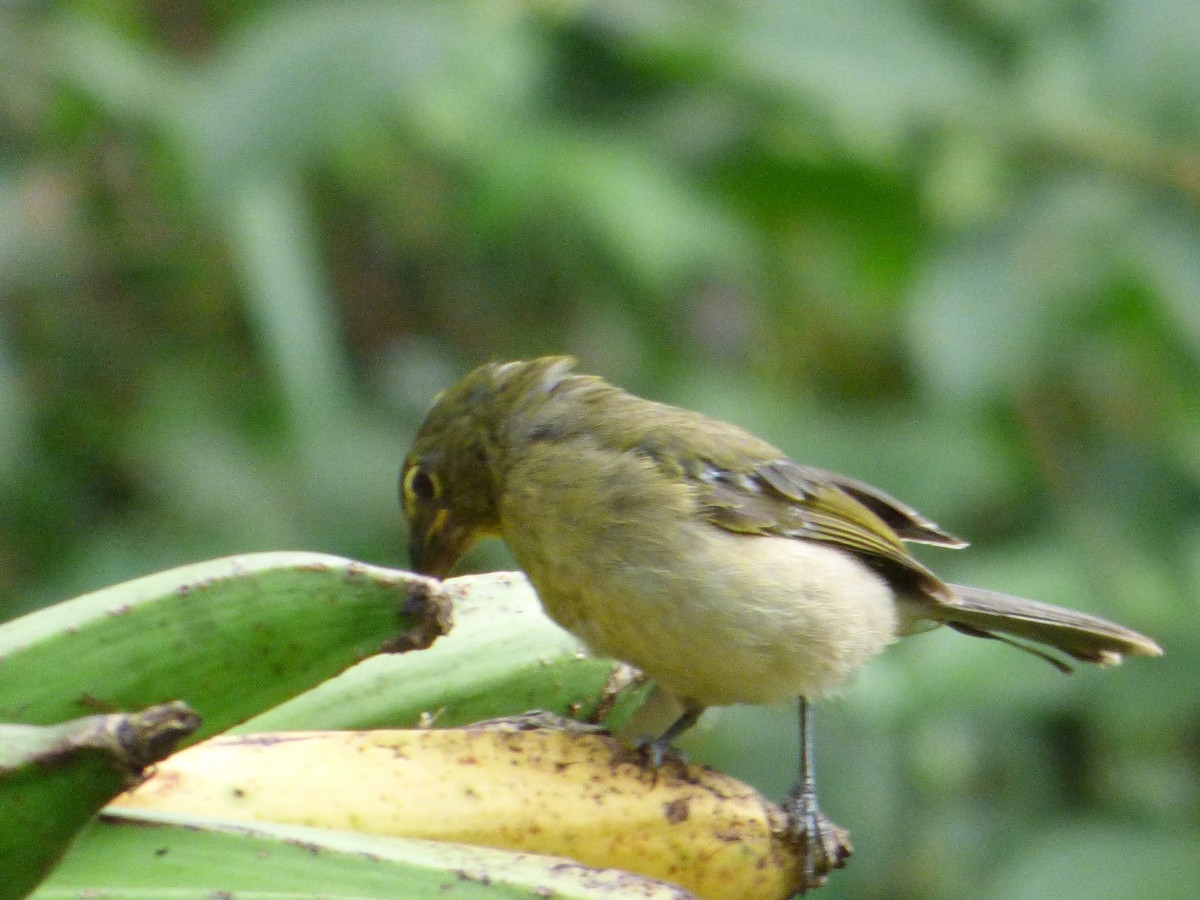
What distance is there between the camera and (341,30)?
3691 mm

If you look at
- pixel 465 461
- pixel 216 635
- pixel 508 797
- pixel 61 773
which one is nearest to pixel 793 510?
pixel 465 461

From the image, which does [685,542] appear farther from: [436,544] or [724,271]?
[724,271]

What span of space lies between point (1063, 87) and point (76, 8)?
9.31 feet

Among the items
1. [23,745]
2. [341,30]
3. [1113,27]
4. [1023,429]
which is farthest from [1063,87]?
[23,745]

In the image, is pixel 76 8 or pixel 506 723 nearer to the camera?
pixel 506 723

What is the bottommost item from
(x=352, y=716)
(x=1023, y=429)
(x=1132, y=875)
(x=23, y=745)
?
(x=1132, y=875)

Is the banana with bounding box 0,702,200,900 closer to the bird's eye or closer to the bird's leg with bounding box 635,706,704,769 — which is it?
the bird's leg with bounding box 635,706,704,769

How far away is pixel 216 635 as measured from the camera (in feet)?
4.68

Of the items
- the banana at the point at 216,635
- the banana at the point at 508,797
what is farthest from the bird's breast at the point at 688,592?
the banana at the point at 216,635

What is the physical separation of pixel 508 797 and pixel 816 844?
0.42 m

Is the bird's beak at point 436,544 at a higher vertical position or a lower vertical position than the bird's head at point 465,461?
lower

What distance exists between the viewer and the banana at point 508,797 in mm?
1580

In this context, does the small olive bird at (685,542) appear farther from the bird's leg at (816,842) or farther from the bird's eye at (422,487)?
the bird's leg at (816,842)

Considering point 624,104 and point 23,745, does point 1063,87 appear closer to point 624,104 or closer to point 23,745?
point 624,104
